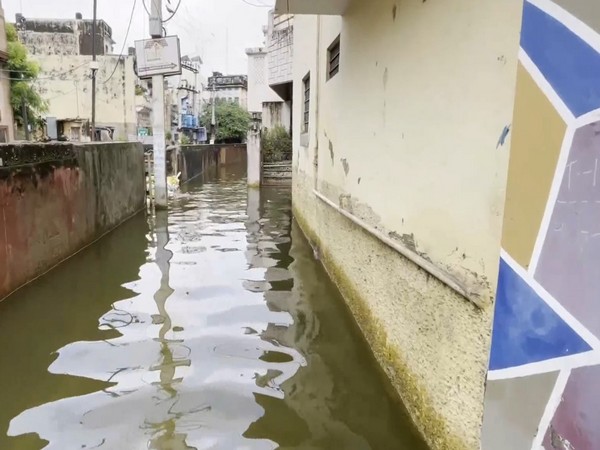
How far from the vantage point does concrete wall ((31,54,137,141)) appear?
28922 millimetres

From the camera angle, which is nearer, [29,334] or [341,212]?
[29,334]

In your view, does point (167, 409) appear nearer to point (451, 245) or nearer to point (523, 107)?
point (451, 245)

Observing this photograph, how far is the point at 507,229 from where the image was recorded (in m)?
1.97

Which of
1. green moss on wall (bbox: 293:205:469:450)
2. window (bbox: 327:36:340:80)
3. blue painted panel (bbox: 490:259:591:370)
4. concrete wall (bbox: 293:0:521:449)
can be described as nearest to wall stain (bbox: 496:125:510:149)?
concrete wall (bbox: 293:0:521:449)

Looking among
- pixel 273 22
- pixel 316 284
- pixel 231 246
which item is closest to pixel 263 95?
pixel 273 22

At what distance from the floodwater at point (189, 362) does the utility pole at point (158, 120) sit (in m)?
4.56

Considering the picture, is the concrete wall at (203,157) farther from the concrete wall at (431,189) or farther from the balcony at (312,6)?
the concrete wall at (431,189)

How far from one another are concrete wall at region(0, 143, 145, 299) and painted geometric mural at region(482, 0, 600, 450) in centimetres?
514

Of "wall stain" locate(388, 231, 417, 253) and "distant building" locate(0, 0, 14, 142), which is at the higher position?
"distant building" locate(0, 0, 14, 142)

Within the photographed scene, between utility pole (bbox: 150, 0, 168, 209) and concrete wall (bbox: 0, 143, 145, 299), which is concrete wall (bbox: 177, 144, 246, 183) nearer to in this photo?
utility pole (bbox: 150, 0, 168, 209)

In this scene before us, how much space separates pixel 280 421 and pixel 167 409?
77 cm

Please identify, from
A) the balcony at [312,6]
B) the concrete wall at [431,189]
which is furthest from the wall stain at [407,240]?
the balcony at [312,6]

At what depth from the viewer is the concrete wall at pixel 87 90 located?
28.9 meters

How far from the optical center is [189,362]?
3.95 m
